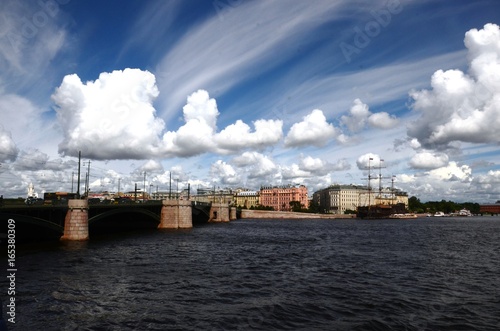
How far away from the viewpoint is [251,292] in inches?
783

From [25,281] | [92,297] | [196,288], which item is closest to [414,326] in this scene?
[196,288]

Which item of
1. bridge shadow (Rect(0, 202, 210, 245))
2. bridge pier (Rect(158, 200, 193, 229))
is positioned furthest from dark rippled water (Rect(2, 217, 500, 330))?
bridge pier (Rect(158, 200, 193, 229))

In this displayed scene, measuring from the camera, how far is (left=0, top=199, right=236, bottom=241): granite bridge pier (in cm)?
3500

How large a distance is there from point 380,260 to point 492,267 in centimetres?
822

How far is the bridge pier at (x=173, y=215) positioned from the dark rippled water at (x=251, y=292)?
3721 centimetres

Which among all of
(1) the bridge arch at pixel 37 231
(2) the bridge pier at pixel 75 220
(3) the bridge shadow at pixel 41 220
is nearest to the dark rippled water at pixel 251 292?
(3) the bridge shadow at pixel 41 220

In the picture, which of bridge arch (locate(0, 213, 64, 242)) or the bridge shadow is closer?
the bridge shadow

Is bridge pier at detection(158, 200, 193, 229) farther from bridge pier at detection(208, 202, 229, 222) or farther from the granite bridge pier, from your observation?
bridge pier at detection(208, 202, 229, 222)

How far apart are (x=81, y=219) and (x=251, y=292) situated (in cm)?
2761

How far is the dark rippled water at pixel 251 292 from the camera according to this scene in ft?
49.7

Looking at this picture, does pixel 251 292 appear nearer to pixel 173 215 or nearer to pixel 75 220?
pixel 75 220

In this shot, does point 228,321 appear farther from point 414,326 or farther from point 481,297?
point 481,297

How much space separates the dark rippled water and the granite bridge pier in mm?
3685

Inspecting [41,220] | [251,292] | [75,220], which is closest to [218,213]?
[75,220]
